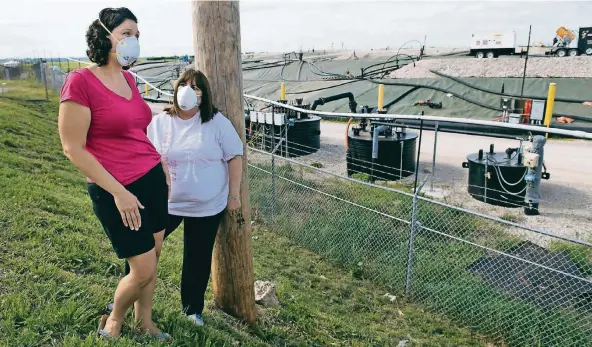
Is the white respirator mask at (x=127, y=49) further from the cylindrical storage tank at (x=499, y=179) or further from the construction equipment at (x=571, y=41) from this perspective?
the construction equipment at (x=571, y=41)

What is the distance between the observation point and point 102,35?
Answer: 232 centimetres

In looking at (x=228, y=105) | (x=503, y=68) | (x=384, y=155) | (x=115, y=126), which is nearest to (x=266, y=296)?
(x=228, y=105)

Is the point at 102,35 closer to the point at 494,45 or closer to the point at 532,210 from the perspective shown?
the point at 532,210

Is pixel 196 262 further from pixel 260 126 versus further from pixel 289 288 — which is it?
pixel 260 126

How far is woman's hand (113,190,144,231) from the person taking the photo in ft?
7.43

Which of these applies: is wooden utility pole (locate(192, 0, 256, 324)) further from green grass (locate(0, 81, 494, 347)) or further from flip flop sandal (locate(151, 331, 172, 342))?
flip flop sandal (locate(151, 331, 172, 342))

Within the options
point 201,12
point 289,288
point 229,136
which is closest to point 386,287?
point 289,288

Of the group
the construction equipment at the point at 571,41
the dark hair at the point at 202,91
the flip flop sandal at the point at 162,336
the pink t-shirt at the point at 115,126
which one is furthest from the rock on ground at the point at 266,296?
the construction equipment at the point at 571,41

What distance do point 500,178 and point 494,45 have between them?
22.8 m

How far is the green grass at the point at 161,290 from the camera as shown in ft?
8.82

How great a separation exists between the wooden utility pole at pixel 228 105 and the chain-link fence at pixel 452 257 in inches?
74.5

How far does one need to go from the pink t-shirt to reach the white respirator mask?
0.55 feet

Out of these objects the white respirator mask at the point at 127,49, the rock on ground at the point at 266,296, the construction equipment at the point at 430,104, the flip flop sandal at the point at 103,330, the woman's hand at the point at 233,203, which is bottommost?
the rock on ground at the point at 266,296

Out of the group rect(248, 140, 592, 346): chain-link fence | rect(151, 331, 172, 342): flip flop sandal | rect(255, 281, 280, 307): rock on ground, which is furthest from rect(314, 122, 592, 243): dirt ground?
rect(151, 331, 172, 342): flip flop sandal
